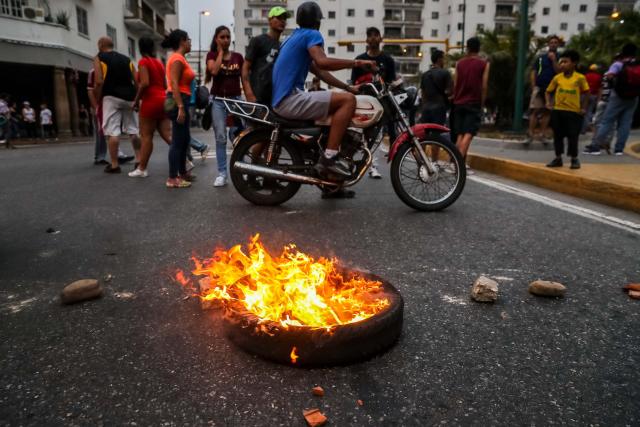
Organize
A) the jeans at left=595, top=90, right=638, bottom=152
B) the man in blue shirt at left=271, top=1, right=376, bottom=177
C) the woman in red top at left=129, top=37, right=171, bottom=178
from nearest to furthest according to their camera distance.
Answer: the man in blue shirt at left=271, top=1, right=376, bottom=177
the woman in red top at left=129, top=37, right=171, bottom=178
the jeans at left=595, top=90, right=638, bottom=152

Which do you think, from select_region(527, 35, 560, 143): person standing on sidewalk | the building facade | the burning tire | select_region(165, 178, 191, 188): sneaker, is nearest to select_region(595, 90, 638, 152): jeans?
select_region(527, 35, 560, 143): person standing on sidewalk

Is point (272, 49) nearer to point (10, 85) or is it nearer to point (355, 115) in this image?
→ point (355, 115)

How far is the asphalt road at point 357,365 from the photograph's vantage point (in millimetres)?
1592

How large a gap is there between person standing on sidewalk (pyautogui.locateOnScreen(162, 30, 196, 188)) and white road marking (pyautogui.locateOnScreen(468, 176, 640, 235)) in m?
4.00

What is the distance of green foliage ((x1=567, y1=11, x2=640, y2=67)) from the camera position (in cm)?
2342

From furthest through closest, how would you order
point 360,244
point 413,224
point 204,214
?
point 204,214
point 413,224
point 360,244

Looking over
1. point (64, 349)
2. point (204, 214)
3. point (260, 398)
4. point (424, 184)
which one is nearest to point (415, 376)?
point (260, 398)

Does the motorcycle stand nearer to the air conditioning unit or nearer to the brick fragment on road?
the brick fragment on road

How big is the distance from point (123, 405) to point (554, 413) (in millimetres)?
1403

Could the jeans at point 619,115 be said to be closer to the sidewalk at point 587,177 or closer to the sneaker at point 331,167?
the sidewalk at point 587,177

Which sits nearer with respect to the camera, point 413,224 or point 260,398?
point 260,398

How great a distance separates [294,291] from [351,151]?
113 inches

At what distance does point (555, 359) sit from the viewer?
1.90 m

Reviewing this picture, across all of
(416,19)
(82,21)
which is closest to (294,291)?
(82,21)
